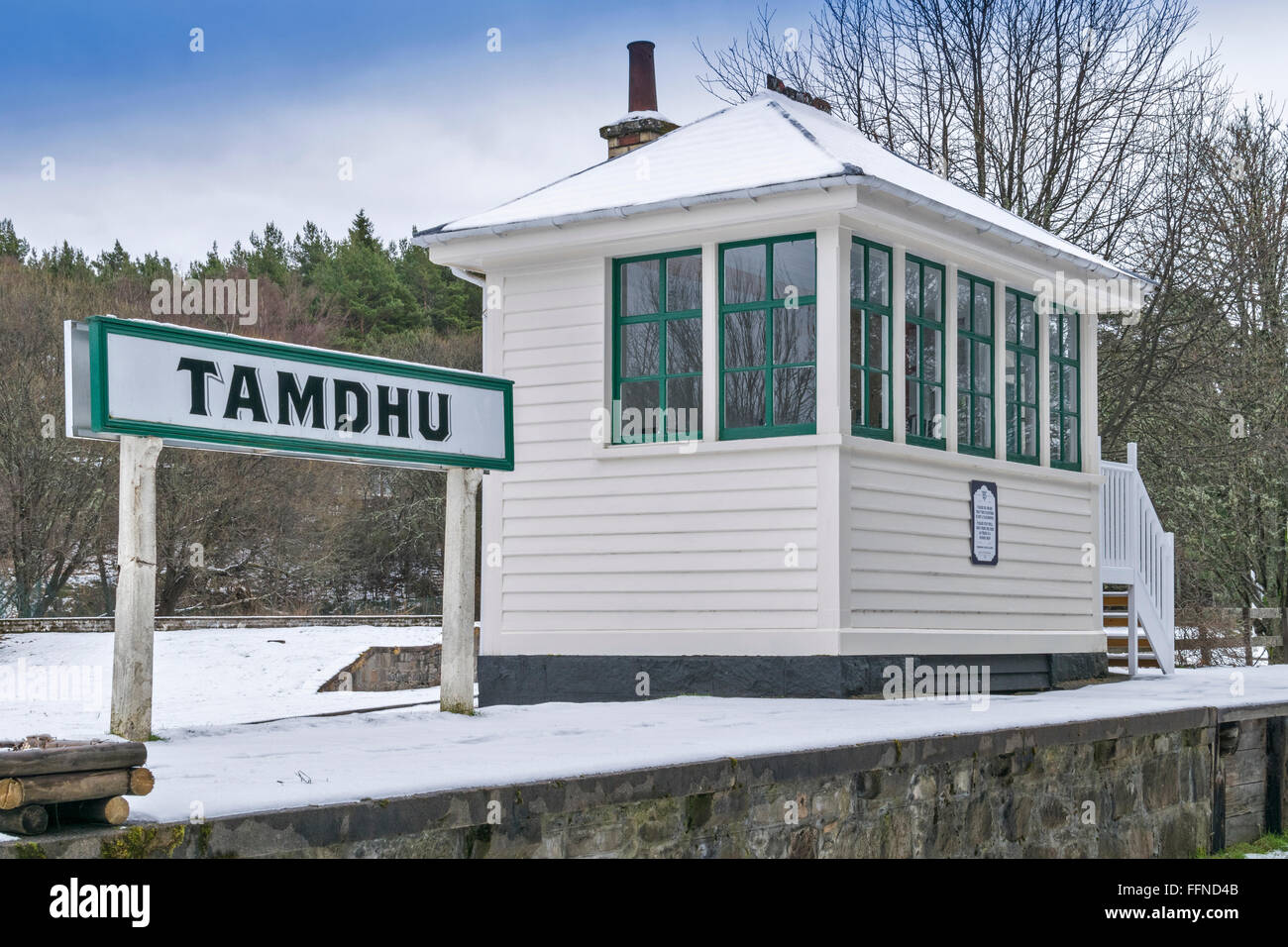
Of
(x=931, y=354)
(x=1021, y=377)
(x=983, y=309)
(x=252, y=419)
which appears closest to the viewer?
(x=252, y=419)

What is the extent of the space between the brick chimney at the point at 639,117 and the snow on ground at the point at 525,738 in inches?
258

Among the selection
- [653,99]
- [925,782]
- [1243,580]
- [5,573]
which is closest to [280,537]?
[5,573]

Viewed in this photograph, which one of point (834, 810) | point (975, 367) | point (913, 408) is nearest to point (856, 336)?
point (913, 408)

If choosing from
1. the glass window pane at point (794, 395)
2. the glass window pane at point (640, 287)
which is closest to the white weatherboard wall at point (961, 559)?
the glass window pane at point (794, 395)

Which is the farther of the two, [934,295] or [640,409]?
[934,295]

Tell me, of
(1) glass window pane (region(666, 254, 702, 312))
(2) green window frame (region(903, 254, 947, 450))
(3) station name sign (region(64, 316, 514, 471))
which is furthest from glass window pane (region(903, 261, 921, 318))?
(3) station name sign (region(64, 316, 514, 471))

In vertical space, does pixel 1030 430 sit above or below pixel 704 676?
above

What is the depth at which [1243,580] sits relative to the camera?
88.4 ft

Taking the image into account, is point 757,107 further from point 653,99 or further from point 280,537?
point 280,537

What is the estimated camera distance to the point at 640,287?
12.6 metres

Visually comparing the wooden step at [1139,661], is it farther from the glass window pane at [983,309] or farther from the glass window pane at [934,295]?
the glass window pane at [934,295]

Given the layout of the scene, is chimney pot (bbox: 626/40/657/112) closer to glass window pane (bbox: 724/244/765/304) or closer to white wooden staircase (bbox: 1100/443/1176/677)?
glass window pane (bbox: 724/244/765/304)

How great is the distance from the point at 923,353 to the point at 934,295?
61 centimetres

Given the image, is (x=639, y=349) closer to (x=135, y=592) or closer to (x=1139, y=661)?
(x=135, y=592)
